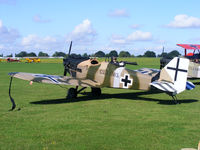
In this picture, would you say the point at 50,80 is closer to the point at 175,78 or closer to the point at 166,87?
the point at 166,87

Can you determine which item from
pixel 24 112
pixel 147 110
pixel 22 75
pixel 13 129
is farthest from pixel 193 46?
pixel 13 129

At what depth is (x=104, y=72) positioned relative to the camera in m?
12.0

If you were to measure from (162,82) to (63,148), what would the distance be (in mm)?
5891

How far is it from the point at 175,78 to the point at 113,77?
281 cm

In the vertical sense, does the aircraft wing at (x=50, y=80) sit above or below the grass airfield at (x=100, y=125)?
above

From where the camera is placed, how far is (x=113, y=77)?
11.8m

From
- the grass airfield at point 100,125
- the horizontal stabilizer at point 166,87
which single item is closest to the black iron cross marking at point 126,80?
the grass airfield at point 100,125

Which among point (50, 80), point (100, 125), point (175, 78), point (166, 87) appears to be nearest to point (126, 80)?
point (166, 87)

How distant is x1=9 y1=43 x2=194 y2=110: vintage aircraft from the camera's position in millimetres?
10070

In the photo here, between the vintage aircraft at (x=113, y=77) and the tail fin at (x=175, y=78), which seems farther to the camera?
the vintage aircraft at (x=113, y=77)

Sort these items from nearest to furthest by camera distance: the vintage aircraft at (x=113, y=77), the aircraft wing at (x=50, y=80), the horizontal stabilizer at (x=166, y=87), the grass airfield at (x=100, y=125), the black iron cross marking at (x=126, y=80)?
1. the grass airfield at (x=100, y=125)
2. the horizontal stabilizer at (x=166, y=87)
3. the vintage aircraft at (x=113, y=77)
4. the aircraft wing at (x=50, y=80)
5. the black iron cross marking at (x=126, y=80)

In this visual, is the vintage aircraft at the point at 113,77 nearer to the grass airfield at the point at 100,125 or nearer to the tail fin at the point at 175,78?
the tail fin at the point at 175,78

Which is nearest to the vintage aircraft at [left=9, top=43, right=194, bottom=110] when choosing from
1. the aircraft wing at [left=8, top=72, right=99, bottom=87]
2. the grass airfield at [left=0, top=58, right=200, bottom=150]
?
the aircraft wing at [left=8, top=72, right=99, bottom=87]

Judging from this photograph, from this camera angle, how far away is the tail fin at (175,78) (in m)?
9.97
